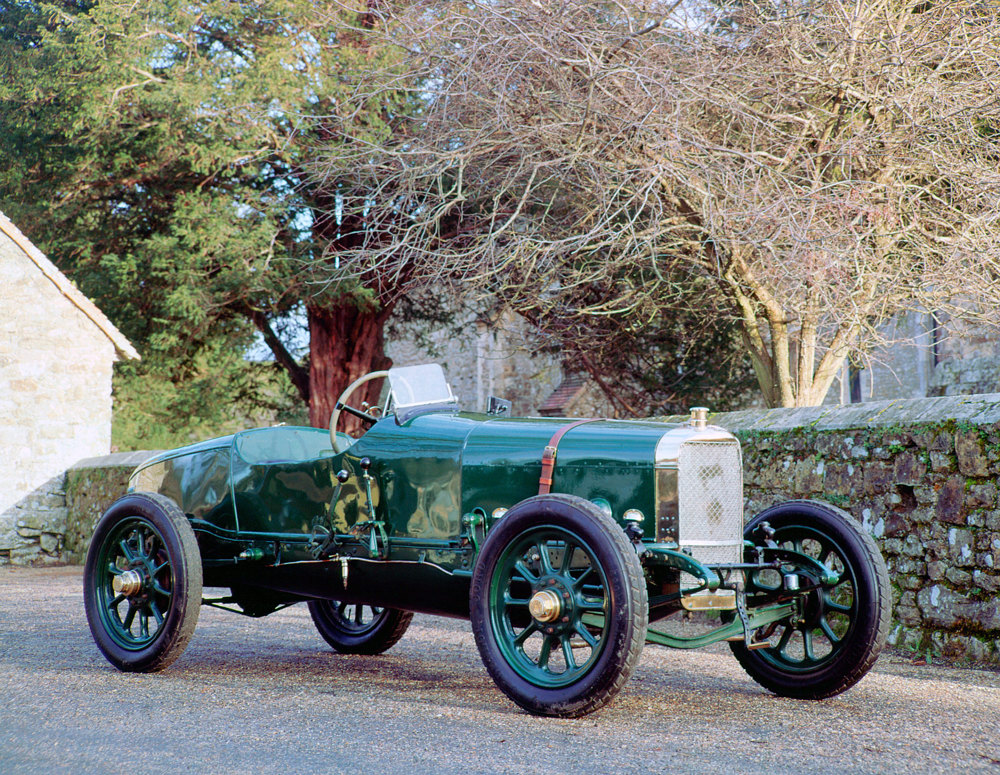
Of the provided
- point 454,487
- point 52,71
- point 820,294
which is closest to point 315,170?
point 52,71

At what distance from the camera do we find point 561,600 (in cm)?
379

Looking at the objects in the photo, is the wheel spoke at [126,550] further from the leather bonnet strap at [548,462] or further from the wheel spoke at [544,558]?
the wheel spoke at [544,558]

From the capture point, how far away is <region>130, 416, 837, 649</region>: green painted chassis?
13.6 feet

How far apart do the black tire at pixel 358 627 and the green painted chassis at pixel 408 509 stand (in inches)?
18.6

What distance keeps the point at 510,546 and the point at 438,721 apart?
0.73 metres

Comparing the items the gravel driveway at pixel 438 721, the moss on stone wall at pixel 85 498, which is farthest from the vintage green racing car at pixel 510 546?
the moss on stone wall at pixel 85 498

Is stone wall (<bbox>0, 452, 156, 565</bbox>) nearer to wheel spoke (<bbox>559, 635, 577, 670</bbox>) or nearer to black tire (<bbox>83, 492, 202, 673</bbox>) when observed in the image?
black tire (<bbox>83, 492, 202, 673</bbox>)

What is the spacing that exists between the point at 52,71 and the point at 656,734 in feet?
47.0

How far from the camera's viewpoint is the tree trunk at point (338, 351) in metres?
16.4

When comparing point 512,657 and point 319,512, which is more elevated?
point 319,512

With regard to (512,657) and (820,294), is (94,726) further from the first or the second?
(820,294)

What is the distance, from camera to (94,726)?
378 cm

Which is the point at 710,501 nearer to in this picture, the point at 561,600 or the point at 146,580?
the point at 561,600

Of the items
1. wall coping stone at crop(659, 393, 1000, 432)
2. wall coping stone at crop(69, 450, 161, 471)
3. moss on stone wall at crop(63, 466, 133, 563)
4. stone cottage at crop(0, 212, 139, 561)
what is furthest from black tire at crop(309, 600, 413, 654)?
stone cottage at crop(0, 212, 139, 561)
